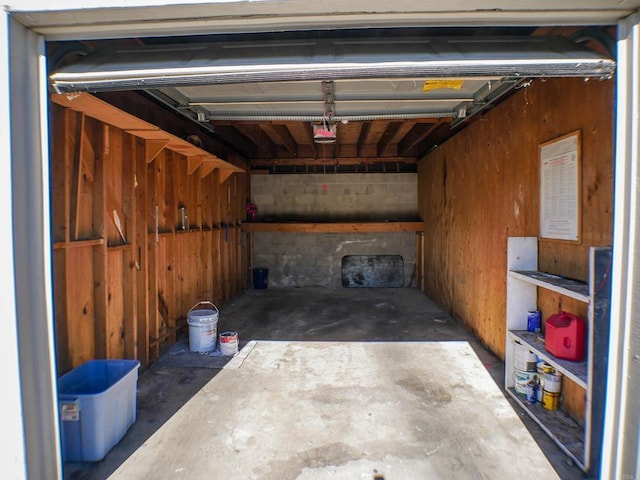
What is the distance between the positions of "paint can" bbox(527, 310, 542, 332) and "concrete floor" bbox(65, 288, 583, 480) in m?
0.55

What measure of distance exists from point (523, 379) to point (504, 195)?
1.58 meters

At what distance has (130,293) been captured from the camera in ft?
9.32

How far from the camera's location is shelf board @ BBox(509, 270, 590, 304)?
6.06 ft

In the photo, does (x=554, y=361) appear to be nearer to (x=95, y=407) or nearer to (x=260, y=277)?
(x=95, y=407)

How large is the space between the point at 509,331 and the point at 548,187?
1078 mm

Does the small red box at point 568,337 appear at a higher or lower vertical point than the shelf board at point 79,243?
lower

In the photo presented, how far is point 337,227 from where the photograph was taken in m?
6.46

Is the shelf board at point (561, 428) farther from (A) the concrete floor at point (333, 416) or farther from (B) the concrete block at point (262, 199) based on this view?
(B) the concrete block at point (262, 199)

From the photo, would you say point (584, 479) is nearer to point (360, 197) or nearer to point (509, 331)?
point (509, 331)

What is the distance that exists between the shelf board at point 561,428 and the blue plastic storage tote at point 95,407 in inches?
100

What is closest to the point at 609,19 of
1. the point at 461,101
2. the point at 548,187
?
the point at 548,187

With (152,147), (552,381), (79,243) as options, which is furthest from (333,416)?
(152,147)

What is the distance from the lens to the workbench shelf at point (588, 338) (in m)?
1.66

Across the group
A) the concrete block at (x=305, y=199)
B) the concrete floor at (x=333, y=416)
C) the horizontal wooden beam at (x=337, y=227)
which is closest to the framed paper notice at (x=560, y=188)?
the concrete floor at (x=333, y=416)
